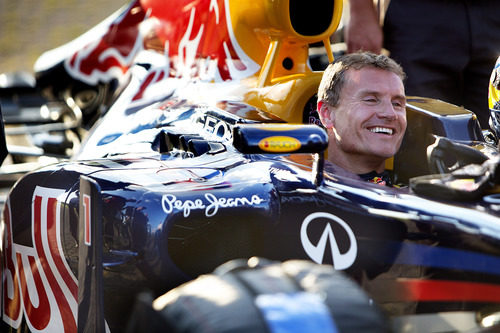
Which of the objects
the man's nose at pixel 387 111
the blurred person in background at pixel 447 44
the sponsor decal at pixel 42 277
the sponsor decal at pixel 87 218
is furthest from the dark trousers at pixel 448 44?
the sponsor decal at pixel 87 218

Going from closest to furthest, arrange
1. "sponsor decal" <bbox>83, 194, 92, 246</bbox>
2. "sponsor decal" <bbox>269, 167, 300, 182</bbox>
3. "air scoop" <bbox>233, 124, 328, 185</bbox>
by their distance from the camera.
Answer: "air scoop" <bbox>233, 124, 328, 185</bbox> < "sponsor decal" <bbox>83, 194, 92, 246</bbox> < "sponsor decal" <bbox>269, 167, 300, 182</bbox>

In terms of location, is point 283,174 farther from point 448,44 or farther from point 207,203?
point 448,44

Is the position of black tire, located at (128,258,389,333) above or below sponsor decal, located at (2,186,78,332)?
above

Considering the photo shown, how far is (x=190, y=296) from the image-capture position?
1433mm

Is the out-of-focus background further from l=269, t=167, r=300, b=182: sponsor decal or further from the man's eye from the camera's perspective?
l=269, t=167, r=300, b=182: sponsor decal

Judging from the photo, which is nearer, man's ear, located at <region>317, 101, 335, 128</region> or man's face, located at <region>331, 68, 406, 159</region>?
man's face, located at <region>331, 68, 406, 159</region>

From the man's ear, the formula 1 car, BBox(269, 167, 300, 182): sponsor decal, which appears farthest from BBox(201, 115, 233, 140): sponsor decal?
BBox(269, 167, 300, 182): sponsor decal

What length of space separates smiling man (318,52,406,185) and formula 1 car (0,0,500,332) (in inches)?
8.9

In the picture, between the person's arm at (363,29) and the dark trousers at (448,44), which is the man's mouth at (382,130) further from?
the dark trousers at (448,44)

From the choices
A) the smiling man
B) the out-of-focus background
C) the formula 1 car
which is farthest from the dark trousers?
the out-of-focus background

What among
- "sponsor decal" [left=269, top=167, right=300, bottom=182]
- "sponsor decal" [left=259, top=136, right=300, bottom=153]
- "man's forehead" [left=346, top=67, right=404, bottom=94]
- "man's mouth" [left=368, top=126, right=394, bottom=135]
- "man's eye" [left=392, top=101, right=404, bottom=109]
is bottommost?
"sponsor decal" [left=269, top=167, right=300, bottom=182]

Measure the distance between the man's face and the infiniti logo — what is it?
61 cm

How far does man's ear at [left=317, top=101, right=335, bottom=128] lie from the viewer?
2709mm

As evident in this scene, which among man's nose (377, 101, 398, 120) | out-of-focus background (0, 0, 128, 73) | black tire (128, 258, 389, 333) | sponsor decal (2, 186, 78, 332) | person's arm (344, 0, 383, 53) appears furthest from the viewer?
out-of-focus background (0, 0, 128, 73)
